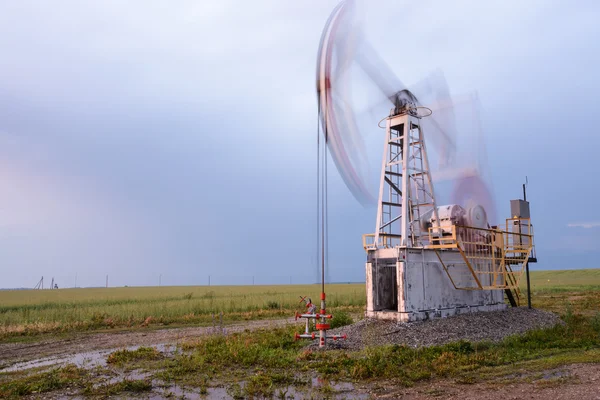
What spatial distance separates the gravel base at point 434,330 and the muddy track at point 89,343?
7.28 m

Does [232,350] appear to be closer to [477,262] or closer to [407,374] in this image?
[407,374]

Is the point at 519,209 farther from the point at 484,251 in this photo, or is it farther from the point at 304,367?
the point at 304,367

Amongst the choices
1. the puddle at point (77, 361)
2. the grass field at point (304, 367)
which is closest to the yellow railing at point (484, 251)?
the grass field at point (304, 367)

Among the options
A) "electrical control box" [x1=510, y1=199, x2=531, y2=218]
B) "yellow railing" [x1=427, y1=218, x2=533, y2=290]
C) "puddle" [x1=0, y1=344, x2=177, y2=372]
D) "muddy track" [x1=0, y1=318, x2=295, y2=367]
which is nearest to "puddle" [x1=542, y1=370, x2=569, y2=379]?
"yellow railing" [x1=427, y1=218, x2=533, y2=290]

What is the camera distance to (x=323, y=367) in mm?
12016

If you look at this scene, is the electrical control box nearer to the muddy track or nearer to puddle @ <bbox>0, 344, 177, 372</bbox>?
the muddy track

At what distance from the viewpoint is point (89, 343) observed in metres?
19.4

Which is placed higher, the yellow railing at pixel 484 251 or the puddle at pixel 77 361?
the yellow railing at pixel 484 251

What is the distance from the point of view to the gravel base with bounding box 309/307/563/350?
15609 millimetres

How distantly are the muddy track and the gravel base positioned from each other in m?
7.28

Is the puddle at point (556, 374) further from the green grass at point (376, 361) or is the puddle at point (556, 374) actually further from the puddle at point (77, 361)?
the puddle at point (77, 361)

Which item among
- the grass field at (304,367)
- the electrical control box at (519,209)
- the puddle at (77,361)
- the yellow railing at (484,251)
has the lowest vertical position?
the puddle at (77,361)

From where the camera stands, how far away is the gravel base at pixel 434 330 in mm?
15609

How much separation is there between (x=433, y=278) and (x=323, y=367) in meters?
9.31
